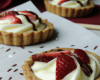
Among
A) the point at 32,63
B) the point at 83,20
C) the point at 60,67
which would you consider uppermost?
the point at 60,67

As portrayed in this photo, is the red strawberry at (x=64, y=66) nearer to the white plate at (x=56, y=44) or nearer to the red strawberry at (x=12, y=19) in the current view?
the white plate at (x=56, y=44)

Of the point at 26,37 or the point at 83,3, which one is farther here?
the point at 83,3

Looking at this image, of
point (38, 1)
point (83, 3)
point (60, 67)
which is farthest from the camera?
point (38, 1)

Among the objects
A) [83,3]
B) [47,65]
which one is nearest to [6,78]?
[47,65]

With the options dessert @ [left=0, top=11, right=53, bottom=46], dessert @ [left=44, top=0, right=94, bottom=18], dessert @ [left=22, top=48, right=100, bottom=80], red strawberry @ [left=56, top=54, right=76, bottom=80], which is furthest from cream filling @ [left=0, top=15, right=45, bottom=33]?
dessert @ [left=44, top=0, right=94, bottom=18]

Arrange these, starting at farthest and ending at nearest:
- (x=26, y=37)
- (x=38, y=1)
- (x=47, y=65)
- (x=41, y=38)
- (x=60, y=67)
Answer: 1. (x=38, y=1)
2. (x=41, y=38)
3. (x=26, y=37)
4. (x=47, y=65)
5. (x=60, y=67)

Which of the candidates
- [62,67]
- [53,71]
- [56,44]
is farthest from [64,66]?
[56,44]

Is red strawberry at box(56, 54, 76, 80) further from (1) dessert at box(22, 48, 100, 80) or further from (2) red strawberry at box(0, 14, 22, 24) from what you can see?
(2) red strawberry at box(0, 14, 22, 24)

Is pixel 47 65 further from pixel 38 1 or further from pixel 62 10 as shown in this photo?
pixel 38 1

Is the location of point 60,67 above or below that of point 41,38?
above
